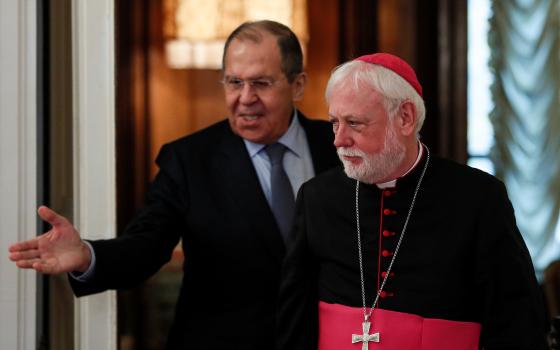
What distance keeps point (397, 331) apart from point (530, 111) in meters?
3.75

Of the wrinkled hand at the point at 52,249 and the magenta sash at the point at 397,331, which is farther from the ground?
the wrinkled hand at the point at 52,249

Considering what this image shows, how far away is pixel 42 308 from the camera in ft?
8.76

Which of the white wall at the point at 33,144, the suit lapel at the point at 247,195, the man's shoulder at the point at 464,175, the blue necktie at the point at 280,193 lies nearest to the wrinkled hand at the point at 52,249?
the white wall at the point at 33,144

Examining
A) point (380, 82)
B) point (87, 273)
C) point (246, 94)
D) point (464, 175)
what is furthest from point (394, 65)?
point (87, 273)

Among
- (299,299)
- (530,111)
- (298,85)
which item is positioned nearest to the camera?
(299,299)

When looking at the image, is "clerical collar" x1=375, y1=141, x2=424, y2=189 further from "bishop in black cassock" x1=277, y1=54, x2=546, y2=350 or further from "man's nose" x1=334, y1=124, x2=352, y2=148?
"man's nose" x1=334, y1=124, x2=352, y2=148

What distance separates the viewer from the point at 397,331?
2.29 metres

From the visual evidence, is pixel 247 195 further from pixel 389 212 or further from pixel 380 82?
pixel 380 82

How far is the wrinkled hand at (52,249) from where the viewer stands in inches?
90.8

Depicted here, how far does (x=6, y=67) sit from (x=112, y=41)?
307 millimetres

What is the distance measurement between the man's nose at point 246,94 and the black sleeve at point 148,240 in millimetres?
305

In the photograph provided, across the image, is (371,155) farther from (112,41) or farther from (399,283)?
(112,41)

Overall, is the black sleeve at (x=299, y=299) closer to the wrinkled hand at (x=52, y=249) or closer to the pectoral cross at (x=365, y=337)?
the pectoral cross at (x=365, y=337)

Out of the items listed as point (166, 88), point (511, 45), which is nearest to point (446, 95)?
point (511, 45)
